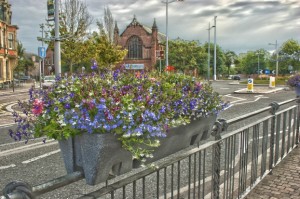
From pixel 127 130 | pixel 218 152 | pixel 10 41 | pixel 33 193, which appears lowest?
pixel 218 152

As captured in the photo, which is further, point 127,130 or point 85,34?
point 85,34

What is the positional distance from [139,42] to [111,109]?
240ft

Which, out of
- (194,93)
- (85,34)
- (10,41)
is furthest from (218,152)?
(10,41)

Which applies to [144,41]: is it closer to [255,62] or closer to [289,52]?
[289,52]

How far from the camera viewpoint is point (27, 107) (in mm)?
2064

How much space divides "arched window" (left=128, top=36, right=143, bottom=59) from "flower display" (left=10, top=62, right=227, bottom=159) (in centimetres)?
7156

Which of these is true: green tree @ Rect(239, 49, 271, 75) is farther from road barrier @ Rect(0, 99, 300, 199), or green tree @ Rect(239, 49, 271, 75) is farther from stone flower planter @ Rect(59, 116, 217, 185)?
stone flower planter @ Rect(59, 116, 217, 185)

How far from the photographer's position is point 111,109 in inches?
69.4

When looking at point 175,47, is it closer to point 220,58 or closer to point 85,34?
point 220,58

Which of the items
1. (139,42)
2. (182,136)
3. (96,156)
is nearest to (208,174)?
(182,136)

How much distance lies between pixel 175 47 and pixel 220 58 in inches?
963

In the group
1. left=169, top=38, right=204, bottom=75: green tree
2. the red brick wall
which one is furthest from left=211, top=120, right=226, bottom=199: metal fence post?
the red brick wall

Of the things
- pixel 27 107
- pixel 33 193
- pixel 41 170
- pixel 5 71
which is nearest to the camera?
pixel 33 193

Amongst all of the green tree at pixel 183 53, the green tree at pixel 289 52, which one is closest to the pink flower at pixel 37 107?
the green tree at pixel 183 53
